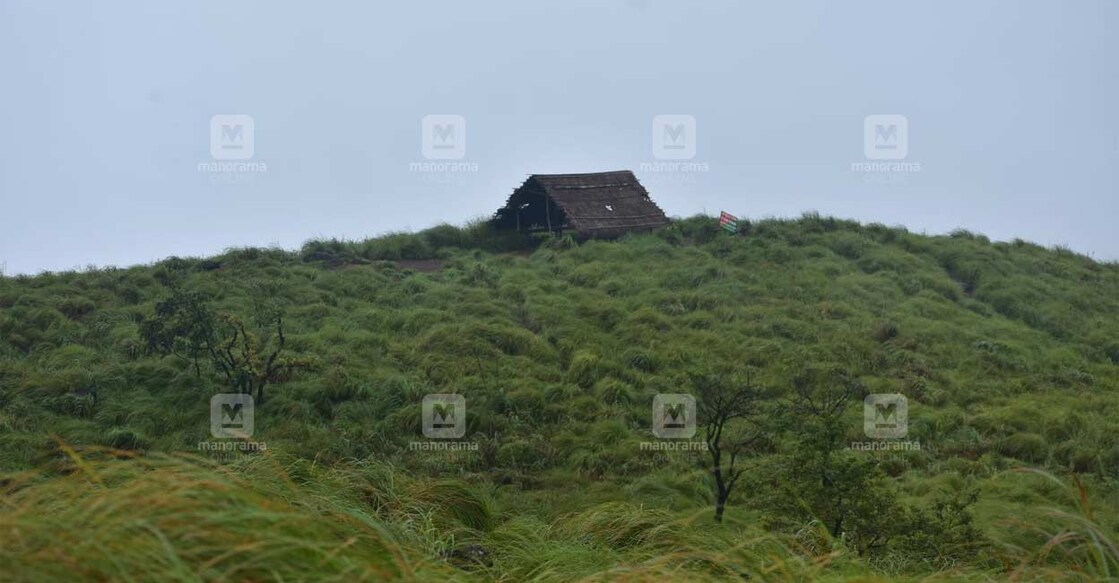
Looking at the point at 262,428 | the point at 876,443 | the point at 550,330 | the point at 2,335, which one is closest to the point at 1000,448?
the point at 876,443

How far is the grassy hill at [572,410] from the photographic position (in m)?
4.10

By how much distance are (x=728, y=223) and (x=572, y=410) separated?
1097 centimetres

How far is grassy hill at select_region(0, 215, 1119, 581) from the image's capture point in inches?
161

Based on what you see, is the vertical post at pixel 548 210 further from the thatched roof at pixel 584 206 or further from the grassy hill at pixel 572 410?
the grassy hill at pixel 572 410

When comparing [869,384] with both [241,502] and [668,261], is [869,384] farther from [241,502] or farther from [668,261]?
[241,502]

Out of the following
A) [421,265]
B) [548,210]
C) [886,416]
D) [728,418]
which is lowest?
[886,416]

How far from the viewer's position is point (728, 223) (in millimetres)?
23797

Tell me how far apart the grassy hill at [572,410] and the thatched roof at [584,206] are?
0.75 meters

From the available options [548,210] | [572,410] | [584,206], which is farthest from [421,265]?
[572,410]

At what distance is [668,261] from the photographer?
2133cm

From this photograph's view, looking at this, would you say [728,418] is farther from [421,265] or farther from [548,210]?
[548,210]

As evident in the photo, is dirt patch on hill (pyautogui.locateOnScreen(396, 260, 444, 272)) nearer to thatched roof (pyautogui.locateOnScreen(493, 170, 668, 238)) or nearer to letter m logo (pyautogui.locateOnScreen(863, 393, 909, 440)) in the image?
thatched roof (pyautogui.locateOnScreen(493, 170, 668, 238))

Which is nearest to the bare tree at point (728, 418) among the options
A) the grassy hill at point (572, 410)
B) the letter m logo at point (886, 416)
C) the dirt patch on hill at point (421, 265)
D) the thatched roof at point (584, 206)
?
the grassy hill at point (572, 410)

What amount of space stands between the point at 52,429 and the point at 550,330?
6959 mm
